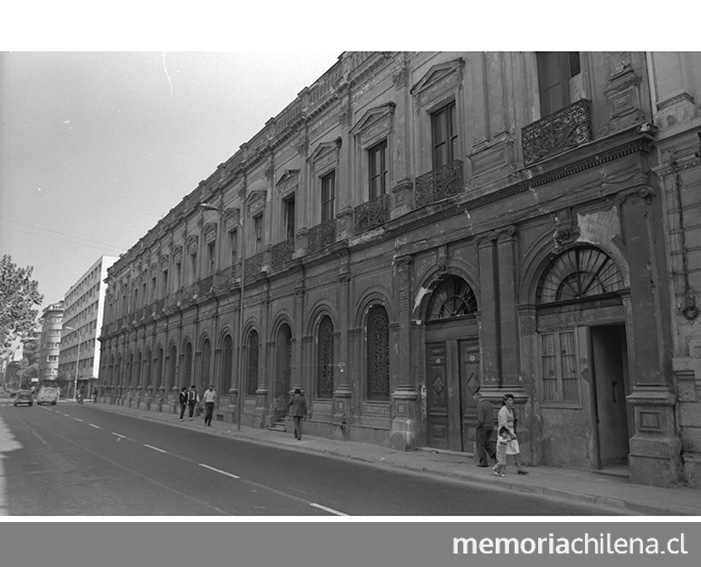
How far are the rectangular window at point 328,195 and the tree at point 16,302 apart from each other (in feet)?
61.6

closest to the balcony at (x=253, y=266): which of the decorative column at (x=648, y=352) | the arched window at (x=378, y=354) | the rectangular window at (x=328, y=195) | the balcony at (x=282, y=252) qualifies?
the balcony at (x=282, y=252)

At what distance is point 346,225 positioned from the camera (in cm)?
1891

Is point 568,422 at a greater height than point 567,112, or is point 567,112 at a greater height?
point 567,112

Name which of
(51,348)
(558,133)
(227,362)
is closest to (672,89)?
(558,133)

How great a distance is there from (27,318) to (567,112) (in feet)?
111

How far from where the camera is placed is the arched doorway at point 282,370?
22.6m

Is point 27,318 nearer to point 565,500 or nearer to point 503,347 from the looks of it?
point 503,347

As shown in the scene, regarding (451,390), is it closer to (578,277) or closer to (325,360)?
(578,277)

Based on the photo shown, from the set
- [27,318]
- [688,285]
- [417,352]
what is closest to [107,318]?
[27,318]

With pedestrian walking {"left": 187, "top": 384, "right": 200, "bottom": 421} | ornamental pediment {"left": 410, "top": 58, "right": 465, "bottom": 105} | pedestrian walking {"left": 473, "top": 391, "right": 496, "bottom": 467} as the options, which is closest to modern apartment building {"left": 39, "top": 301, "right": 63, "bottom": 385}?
pedestrian walking {"left": 187, "top": 384, "right": 200, "bottom": 421}

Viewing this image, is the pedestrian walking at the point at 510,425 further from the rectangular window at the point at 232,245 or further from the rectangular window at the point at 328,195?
the rectangular window at the point at 232,245

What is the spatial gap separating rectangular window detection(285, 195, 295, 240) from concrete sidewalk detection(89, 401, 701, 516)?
9544mm

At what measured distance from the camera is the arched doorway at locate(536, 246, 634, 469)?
36.6 feet

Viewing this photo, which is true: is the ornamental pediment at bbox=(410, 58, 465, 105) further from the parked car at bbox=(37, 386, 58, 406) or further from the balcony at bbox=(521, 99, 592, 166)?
the parked car at bbox=(37, 386, 58, 406)
